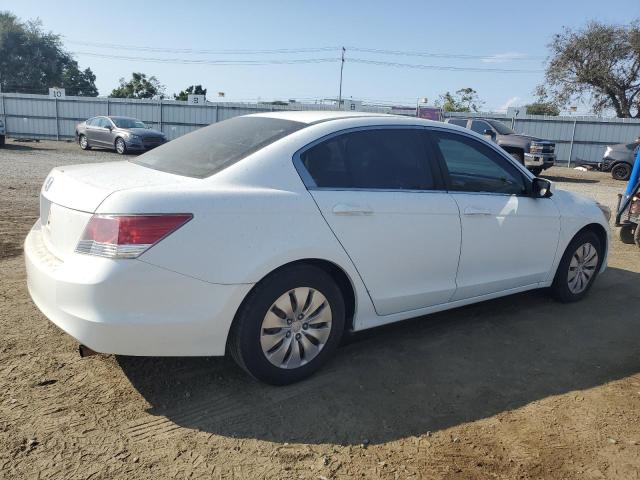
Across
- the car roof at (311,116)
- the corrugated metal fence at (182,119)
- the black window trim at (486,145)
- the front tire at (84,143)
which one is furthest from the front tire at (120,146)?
the black window trim at (486,145)

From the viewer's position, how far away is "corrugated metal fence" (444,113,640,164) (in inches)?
1004

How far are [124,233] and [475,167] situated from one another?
275 centimetres

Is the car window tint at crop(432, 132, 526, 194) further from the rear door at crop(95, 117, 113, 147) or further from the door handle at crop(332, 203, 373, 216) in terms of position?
the rear door at crop(95, 117, 113, 147)

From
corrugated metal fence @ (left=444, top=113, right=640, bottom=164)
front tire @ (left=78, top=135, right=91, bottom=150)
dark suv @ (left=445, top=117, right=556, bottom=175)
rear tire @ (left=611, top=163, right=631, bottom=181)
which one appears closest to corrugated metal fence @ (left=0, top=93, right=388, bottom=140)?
front tire @ (left=78, top=135, right=91, bottom=150)

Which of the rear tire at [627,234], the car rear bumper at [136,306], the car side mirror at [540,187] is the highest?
the car side mirror at [540,187]

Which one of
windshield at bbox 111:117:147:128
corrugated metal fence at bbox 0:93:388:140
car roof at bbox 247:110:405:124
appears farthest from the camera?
corrugated metal fence at bbox 0:93:388:140

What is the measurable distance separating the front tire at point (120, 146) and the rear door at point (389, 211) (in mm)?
19402

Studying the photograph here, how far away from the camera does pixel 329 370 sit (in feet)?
11.9

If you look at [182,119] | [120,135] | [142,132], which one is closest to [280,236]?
[142,132]

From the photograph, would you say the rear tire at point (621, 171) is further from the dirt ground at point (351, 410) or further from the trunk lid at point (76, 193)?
the trunk lid at point (76, 193)

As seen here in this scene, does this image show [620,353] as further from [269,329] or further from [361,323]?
[269,329]

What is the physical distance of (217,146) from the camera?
12.0 feet

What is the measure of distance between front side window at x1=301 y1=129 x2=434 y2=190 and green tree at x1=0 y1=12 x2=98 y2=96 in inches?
2481

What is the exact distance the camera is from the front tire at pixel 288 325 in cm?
312
